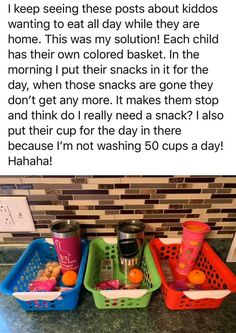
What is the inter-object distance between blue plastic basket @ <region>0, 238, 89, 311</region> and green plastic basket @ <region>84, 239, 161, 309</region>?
0.03 metres

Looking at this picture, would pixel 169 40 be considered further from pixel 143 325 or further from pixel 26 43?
pixel 143 325

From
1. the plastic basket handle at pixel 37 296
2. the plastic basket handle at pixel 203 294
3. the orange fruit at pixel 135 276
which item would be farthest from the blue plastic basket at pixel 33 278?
the plastic basket handle at pixel 203 294

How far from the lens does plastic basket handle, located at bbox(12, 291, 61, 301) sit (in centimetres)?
51

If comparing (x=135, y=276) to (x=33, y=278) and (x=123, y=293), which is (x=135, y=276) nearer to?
(x=123, y=293)

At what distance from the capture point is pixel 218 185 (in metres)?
0.67

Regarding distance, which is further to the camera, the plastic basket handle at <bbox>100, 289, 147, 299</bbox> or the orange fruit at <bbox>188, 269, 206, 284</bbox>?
the orange fruit at <bbox>188, 269, 206, 284</bbox>

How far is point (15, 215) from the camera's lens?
69cm

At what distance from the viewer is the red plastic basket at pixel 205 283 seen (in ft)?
1.73

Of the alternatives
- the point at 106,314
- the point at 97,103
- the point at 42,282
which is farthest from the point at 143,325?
the point at 97,103

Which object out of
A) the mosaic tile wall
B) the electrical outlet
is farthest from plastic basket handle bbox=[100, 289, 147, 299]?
the electrical outlet

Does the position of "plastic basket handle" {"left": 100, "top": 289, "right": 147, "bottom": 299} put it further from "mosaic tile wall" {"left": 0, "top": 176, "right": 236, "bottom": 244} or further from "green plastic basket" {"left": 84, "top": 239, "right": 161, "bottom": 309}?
"mosaic tile wall" {"left": 0, "top": 176, "right": 236, "bottom": 244}

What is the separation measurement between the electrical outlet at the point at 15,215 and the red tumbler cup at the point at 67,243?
0.13 m

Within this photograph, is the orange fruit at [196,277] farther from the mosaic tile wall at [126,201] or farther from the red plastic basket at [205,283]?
the mosaic tile wall at [126,201]

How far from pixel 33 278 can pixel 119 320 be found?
305mm
